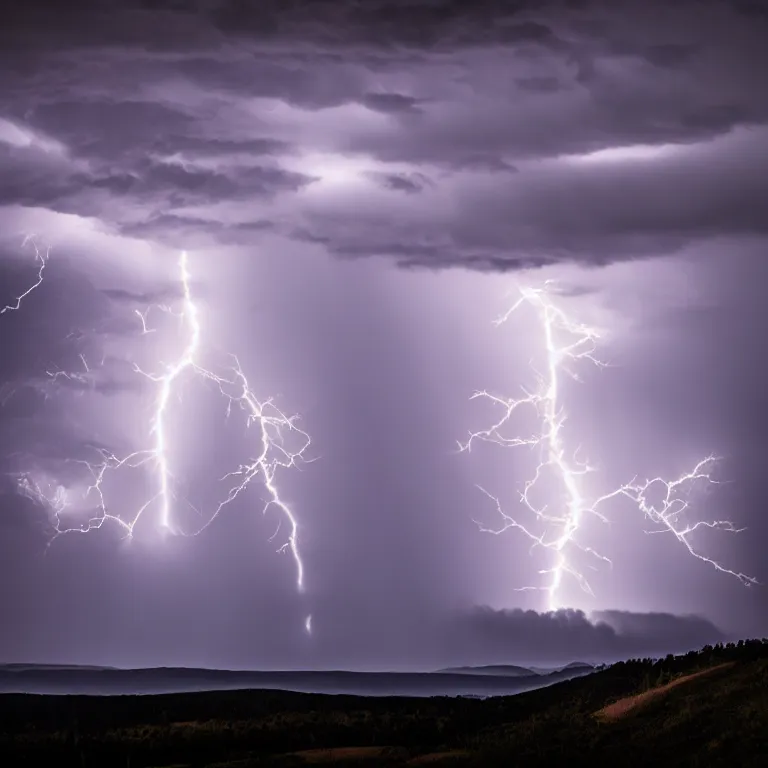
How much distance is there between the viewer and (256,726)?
91.9ft

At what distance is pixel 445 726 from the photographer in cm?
2770

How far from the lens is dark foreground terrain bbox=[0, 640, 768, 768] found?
20.4 m

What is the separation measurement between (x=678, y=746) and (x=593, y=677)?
12924 mm

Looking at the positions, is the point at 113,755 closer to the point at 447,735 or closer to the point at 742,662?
the point at 447,735

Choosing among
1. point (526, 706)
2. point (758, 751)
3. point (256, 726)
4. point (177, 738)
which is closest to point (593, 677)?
Answer: point (526, 706)

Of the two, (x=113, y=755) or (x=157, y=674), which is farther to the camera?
(x=157, y=674)

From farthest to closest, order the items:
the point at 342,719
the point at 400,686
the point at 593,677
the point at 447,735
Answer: the point at 400,686 < the point at 593,677 < the point at 342,719 < the point at 447,735

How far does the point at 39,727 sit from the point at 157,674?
4223 centimetres

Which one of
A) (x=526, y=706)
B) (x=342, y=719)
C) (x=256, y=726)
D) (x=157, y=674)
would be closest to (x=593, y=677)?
(x=526, y=706)

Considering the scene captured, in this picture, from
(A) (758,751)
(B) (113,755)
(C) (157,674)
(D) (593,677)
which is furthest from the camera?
(C) (157,674)

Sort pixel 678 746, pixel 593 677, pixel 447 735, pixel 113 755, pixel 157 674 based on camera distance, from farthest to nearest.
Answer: pixel 157 674, pixel 593 677, pixel 447 735, pixel 113 755, pixel 678 746

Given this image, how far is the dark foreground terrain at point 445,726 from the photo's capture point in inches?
805

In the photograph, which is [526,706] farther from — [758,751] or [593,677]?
[758,751]

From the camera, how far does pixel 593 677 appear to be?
3266cm
